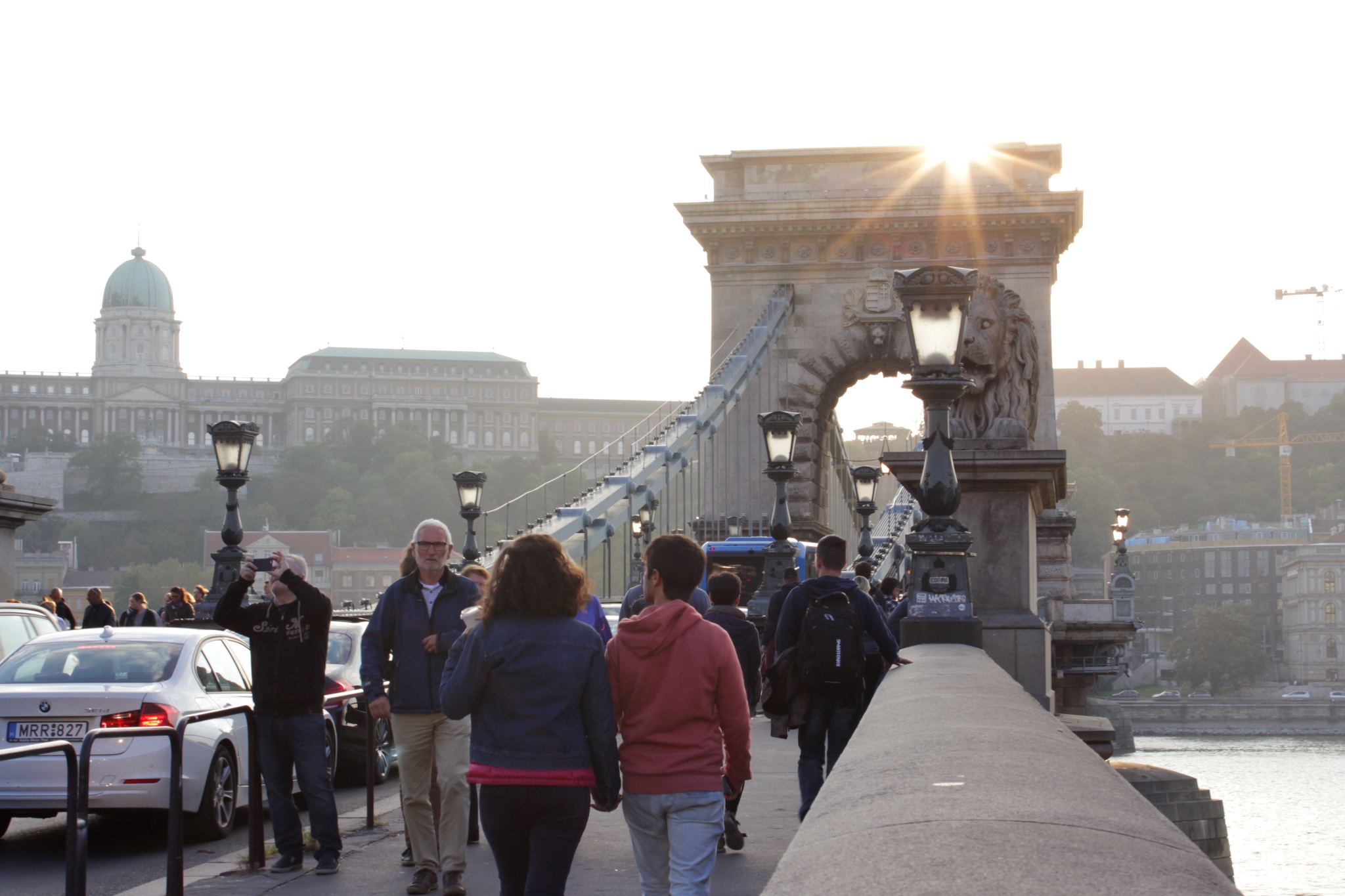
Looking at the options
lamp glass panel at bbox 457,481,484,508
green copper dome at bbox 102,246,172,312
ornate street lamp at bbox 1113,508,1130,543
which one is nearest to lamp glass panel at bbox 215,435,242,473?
lamp glass panel at bbox 457,481,484,508

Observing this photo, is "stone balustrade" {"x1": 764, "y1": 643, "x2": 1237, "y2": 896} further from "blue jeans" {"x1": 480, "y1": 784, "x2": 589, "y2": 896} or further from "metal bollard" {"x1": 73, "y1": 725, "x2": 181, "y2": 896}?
"metal bollard" {"x1": 73, "y1": 725, "x2": 181, "y2": 896}

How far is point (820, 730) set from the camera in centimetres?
721

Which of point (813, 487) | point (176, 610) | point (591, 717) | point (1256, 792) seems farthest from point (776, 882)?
point (1256, 792)

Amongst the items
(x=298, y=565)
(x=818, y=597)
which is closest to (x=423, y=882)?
(x=298, y=565)

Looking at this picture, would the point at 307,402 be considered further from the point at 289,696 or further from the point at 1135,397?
the point at 289,696

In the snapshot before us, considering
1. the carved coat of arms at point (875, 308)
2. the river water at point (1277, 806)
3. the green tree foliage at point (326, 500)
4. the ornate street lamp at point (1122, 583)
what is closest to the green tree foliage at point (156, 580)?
the green tree foliage at point (326, 500)

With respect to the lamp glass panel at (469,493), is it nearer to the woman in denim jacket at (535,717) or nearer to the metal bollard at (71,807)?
the metal bollard at (71,807)

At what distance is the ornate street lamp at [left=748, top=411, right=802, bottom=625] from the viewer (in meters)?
16.8

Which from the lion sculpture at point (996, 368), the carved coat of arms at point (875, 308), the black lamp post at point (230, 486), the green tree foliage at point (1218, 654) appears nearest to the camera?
the lion sculpture at point (996, 368)

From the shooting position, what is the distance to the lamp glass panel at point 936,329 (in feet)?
27.4

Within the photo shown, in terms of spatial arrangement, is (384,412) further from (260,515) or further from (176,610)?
(176,610)

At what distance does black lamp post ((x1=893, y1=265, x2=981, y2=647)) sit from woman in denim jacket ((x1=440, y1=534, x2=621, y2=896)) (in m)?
3.17

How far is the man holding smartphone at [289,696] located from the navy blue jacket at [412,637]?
674 mm

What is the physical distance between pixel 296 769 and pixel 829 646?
7.79 ft
